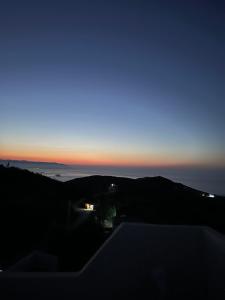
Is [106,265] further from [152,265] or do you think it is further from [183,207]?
[183,207]

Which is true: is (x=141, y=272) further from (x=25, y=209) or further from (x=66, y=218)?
(x=25, y=209)

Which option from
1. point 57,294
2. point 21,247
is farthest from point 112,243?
point 21,247

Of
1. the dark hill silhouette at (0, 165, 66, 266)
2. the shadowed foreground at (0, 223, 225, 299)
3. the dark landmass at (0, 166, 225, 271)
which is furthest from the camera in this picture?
the dark hill silhouette at (0, 165, 66, 266)

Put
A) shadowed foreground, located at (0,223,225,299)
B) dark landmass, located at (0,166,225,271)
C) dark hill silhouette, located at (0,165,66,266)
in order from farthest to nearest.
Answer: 1. dark hill silhouette, located at (0,165,66,266)
2. dark landmass, located at (0,166,225,271)
3. shadowed foreground, located at (0,223,225,299)

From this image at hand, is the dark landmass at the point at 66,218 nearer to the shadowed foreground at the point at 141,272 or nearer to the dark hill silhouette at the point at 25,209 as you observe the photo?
the dark hill silhouette at the point at 25,209

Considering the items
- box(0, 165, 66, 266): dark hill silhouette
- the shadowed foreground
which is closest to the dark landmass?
box(0, 165, 66, 266): dark hill silhouette

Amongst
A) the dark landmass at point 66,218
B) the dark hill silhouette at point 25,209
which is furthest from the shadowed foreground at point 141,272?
the dark hill silhouette at point 25,209

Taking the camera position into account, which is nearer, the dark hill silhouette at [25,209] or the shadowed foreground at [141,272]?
the shadowed foreground at [141,272]

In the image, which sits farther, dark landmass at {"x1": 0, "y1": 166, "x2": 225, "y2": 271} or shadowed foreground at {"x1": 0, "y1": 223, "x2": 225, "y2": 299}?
dark landmass at {"x1": 0, "y1": 166, "x2": 225, "y2": 271}

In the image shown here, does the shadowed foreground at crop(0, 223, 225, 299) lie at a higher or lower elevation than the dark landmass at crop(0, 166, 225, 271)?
higher

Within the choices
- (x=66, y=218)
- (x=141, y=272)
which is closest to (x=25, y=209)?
(x=66, y=218)

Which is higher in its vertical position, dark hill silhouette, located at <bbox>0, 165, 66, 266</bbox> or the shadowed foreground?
the shadowed foreground

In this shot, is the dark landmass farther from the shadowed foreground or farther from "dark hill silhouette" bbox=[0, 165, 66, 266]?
the shadowed foreground

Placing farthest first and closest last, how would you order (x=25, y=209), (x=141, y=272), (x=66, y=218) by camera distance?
(x=25, y=209), (x=66, y=218), (x=141, y=272)
